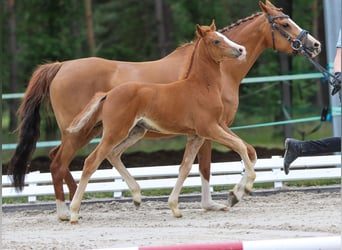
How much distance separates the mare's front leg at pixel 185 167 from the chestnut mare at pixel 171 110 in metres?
0.01

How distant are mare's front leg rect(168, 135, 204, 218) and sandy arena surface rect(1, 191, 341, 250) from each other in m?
0.18

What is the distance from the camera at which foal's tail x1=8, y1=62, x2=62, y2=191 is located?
9.53 metres

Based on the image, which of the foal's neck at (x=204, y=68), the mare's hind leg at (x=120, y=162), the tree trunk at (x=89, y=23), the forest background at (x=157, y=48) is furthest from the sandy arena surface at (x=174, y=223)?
the tree trunk at (x=89, y=23)

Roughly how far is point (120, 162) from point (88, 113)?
→ 0.75 m

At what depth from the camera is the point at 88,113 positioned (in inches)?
333

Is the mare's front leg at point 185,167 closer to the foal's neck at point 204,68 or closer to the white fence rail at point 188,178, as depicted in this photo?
the foal's neck at point 204,68

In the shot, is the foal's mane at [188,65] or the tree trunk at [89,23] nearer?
the foal's mane at [188,65]

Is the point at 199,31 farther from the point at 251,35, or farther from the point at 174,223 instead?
the point at 174,223

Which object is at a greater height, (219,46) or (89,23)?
(219,46)

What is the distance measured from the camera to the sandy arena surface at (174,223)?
6.96 metres

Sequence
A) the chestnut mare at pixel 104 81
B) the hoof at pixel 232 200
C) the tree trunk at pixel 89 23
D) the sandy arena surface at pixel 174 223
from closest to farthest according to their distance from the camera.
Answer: the sandy arena surface at pixel 174 223 < the hoof at pixel 232 200 < the chestnut mare at pixel 104 81 < the tree trunk at pixel 89 23

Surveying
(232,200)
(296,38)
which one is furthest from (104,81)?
(296,38)

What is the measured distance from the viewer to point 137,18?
2483cm

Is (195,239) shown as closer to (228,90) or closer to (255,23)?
(228,90)
